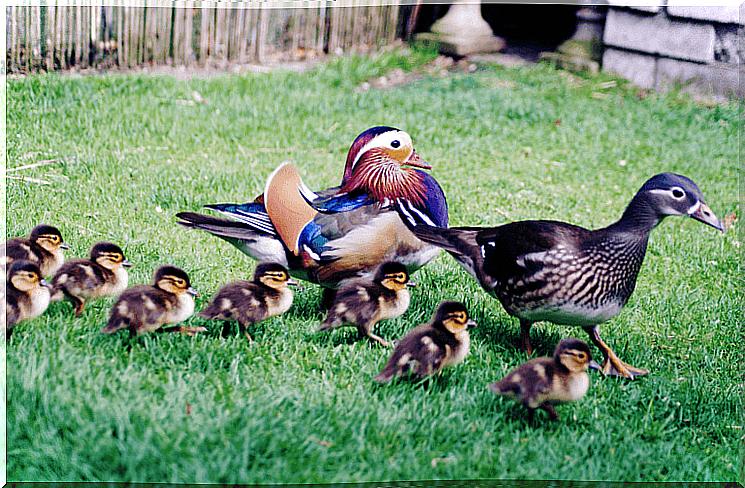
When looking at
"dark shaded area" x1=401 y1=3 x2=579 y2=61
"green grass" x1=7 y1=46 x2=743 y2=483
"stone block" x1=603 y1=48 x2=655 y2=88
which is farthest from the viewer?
"dark shaded area" x1=401 y1=3 x2=579 y2=61

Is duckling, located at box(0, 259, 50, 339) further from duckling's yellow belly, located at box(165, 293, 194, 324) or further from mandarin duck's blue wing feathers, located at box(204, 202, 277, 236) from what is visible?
mandarin duck's blue wing feathers, located at box(204, 202, 277, 236)

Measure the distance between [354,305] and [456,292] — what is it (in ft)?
3.07

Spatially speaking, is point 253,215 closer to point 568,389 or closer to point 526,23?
point 568,389

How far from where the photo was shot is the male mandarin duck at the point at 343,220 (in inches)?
133

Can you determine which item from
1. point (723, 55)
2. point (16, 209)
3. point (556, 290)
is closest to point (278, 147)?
point (16, 209)

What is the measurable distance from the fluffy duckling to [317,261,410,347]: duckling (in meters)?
0.27

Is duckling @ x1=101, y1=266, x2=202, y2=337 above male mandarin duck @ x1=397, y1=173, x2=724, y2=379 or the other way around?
the other way around

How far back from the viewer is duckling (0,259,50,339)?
2.96 metres

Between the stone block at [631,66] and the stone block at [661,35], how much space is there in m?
0.11

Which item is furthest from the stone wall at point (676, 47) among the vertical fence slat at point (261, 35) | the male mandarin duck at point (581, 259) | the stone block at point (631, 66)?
the male mandarin duck at point (581, 259)

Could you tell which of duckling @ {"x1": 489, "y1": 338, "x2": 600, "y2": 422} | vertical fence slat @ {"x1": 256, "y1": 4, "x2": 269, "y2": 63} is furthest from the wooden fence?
duckling @ {"x1": 489, "y1": 338, "x2": 600, "y2": 422}

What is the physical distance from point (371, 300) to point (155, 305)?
88cm

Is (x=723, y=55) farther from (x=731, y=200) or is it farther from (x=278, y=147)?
(x=278, y=147)

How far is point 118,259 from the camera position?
11.1 feet
